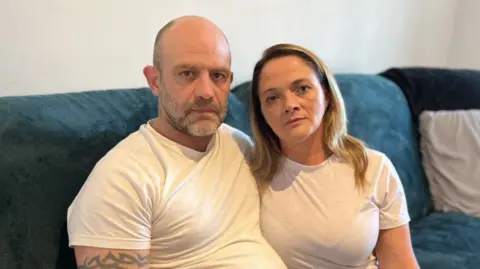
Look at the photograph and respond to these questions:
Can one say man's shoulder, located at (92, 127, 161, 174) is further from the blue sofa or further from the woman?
the woman

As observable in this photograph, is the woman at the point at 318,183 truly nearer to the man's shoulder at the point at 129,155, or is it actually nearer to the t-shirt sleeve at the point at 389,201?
the t-shirt sleeve at the point at 389,201

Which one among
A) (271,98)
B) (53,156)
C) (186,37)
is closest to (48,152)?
(53,156)

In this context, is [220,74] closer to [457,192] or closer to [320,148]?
[320,148]

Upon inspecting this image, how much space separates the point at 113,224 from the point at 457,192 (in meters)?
1.64

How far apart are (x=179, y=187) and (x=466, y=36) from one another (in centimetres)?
243

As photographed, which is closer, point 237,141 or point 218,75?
point 218,75

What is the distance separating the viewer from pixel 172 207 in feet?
4.53

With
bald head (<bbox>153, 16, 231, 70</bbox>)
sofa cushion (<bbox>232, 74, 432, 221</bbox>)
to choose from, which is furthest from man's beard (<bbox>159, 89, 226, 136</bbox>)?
sofa cushion (<bbox>232, 74, 432, 221</bbox>)

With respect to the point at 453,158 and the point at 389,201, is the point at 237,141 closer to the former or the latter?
the point at 389,201

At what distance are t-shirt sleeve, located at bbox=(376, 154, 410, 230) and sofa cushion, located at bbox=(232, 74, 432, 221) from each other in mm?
671

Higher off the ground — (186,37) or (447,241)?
(186,37)

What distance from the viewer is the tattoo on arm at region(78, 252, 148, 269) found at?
50.1 inches

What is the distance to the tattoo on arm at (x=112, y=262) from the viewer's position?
1.27 metres

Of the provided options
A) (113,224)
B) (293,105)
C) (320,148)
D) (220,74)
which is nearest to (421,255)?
(320,148)
